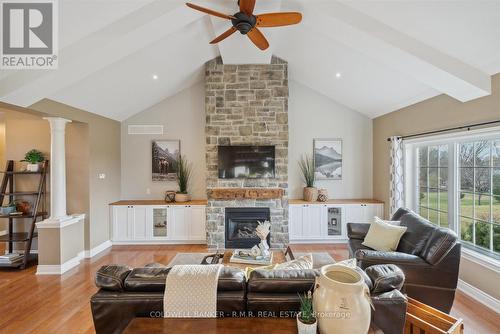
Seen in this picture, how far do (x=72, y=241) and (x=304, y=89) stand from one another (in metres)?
5.50

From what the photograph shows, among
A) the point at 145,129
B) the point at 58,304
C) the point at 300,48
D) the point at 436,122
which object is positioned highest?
the point at 300,48

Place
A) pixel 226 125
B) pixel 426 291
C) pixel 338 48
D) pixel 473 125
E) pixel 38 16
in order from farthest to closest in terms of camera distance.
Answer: pixel 226 125 → pixel 338 48 → pixel 473 125 → pixel 426 291 → pixel 38 16

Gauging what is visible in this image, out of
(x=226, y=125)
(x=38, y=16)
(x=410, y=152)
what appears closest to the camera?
(x=38, y=16)

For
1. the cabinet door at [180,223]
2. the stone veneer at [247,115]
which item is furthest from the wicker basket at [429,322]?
the cabinet door at [180,223]

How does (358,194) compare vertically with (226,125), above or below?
below

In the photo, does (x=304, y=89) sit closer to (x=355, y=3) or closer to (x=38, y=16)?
(x=355, y=3)

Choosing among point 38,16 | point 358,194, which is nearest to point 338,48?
point 358,194

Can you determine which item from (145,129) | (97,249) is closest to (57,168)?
(97,249)

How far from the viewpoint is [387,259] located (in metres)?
2.70

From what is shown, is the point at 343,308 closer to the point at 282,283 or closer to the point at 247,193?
the point at 282,283

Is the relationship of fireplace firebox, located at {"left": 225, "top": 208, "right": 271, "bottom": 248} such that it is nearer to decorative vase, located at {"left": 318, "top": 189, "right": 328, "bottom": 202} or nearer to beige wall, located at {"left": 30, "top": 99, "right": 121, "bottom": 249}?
decorative vase, located at {"left": 318, "top": 189, "right": 328, "bottom": 202}

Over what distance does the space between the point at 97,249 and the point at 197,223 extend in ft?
6.35

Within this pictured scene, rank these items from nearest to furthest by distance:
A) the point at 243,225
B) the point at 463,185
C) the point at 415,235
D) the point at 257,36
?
the point at 257,36 < the point at 415,235 < the point at 463,185 < the point at 243,225

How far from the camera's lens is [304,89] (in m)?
5.67
